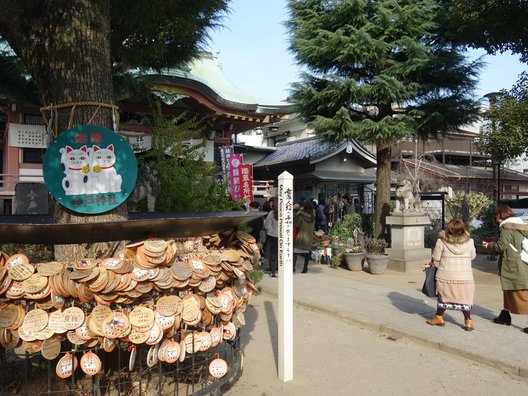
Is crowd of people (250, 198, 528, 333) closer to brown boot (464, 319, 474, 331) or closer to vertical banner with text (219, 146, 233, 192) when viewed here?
brown boot (464, 319, 474, 331)

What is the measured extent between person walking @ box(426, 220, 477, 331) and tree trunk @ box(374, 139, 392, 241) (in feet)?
23.5

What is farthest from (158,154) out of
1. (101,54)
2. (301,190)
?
(301,190)

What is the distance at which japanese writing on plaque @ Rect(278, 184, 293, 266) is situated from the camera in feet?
12.8

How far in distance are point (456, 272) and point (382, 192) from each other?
765 centimetres

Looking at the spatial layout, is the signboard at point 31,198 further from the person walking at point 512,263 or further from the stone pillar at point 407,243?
the stone pillar at point 407,243

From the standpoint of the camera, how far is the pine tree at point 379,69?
1116 centimetres

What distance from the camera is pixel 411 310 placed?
21.4 ft

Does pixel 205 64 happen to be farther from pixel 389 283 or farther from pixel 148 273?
pixel 148 273

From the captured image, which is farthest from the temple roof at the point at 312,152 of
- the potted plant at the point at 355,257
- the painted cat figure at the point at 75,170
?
the painted cat figure at the point at 75,170

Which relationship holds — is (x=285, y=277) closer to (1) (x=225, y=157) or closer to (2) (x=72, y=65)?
(2) (x=72, y=65)

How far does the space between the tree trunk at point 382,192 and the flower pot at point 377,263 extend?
8.20ft

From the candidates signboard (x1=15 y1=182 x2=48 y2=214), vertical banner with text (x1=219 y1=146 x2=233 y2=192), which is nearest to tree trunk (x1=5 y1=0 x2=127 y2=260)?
signboard (x1=15 y1=182 x2=48 y2=214)

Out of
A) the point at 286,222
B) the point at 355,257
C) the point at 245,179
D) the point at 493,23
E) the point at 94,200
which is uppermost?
the point at 493,23

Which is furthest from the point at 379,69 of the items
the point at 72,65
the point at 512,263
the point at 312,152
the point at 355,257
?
the point at 72,65
